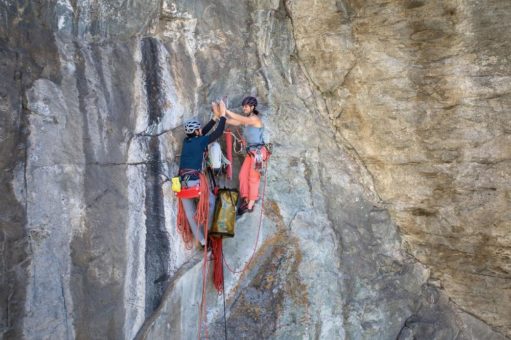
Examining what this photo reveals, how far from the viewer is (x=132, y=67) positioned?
6.00 meters

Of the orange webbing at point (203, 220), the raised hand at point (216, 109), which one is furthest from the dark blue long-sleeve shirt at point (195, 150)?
Result: the raised hand at point (216, 109)

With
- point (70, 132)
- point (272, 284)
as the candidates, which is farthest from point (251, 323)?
point (70, 132)

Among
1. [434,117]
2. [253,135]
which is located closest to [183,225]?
[253,135]

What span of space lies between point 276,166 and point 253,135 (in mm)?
531

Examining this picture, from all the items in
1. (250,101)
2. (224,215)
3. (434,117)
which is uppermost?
(250,101)

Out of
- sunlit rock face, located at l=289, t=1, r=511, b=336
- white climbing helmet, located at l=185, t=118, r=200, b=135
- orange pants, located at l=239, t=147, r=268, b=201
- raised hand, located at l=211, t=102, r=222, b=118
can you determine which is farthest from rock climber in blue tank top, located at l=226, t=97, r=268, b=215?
sunlit rock face, located at l=289, t=1, r=511, b=336

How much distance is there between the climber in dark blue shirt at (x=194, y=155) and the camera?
6.12 metres

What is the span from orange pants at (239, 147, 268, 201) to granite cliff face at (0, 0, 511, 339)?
0.27 meters

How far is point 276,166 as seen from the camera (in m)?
6.92

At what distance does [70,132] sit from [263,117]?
2.37m

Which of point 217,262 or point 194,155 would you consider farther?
point 217,262

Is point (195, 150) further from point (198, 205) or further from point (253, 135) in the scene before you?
point (253, 135)

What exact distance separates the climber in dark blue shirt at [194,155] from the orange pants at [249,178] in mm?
486

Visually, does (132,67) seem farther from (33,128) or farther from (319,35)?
(319,35)
